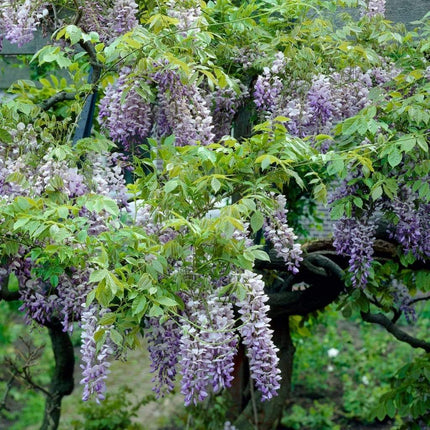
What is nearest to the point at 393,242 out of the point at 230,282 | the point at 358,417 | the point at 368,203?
the point at 368,203

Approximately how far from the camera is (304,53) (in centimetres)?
307

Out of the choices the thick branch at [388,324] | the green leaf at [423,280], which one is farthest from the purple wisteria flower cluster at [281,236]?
the thick branch at [388,324]

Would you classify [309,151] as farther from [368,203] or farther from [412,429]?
[412,429]

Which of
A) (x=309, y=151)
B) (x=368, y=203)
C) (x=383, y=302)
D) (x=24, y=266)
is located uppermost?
(x=309, y=151)

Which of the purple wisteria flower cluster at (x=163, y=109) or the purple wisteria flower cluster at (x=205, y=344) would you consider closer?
the purple wisteria flower cluster at (x=205, y=344)

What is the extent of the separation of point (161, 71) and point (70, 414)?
489 cm

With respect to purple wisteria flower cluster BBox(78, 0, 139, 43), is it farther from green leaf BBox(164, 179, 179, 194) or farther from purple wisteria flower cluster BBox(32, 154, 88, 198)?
green leaf BBox(164, 179, 179, 194)

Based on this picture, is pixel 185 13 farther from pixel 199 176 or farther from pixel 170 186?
pixel 170 186

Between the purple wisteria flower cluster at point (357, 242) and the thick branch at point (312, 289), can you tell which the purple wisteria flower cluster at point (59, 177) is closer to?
the purple wisteria flower cluster at point (357, 242)

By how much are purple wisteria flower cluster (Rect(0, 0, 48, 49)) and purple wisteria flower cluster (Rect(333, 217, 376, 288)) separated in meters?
1.49

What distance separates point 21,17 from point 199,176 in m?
1.13

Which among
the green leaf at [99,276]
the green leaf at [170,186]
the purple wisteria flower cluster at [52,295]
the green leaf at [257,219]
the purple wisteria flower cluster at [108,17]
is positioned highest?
the purple wisteria flower cluster at [108,17]

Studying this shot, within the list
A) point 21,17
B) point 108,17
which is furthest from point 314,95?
point 21,17

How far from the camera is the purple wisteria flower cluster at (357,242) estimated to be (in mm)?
3127
